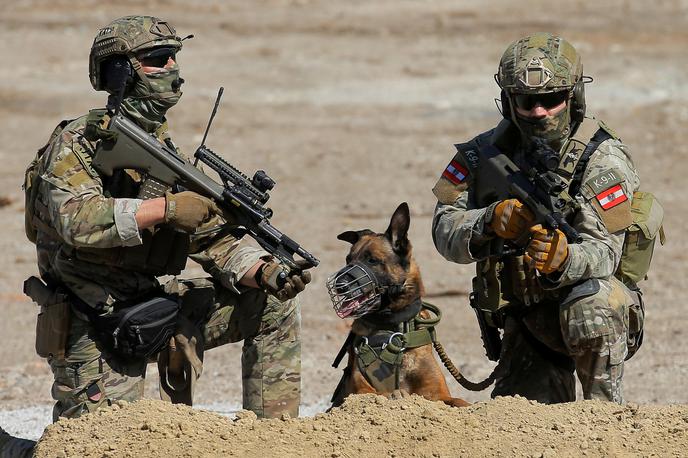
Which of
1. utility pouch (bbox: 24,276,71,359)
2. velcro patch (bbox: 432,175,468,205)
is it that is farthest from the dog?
utility pouch (bbox: 24,276,71,359)

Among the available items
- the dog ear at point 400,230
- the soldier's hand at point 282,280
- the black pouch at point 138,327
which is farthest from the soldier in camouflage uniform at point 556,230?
the black pouch at point 138,327

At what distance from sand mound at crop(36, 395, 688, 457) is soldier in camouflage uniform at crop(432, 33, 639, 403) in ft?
1.82

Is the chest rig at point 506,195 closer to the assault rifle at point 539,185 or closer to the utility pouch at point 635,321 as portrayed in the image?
the assault rifle at point 539,185

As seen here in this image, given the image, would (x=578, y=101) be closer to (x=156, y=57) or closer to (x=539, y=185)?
(x=539, y=185)

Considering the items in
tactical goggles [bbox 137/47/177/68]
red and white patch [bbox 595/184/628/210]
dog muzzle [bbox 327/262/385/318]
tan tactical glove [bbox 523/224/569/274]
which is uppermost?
tactical goggles [bbox 137/47/177/68]

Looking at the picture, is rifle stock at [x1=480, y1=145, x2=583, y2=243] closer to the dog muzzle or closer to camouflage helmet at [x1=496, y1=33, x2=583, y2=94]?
camouflage helmet at [x1=496, y1=33, x2=583, y2=94]

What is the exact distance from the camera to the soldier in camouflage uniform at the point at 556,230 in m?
6.05

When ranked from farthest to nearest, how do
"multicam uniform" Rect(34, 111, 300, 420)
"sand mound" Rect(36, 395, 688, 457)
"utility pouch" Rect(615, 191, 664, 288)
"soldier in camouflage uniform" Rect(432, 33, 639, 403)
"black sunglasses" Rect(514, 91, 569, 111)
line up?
"utility pouch" Rect(615, 191, 664, 288) < "black sunglasses" Rect(514, 91, 569, 111) < "soldier in camouflage uniform" Rect(432, 33, 639, 403) < "multicam uniform" Rect(34, 111, 300, 420) < "sand mound" Rect(36, 395, 688, 457)

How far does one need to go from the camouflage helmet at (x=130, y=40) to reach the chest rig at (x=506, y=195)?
148 cm

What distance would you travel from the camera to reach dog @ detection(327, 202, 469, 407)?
6.49 meters

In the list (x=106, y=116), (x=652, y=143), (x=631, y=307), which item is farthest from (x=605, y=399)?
(x=652, y=143)

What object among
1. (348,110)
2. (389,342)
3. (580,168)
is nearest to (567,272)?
(580,168)

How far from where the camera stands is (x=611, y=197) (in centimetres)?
610

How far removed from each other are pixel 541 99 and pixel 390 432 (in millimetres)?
1690
